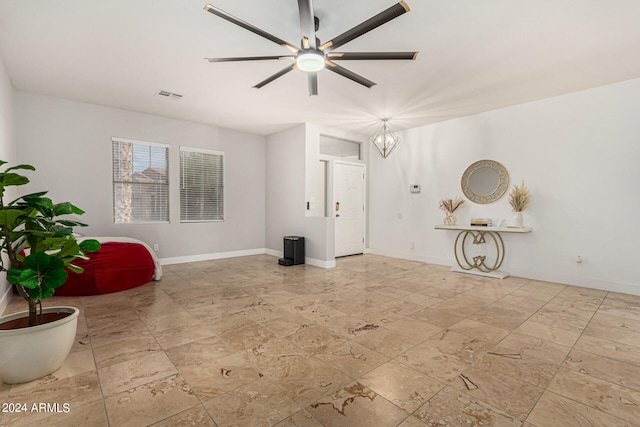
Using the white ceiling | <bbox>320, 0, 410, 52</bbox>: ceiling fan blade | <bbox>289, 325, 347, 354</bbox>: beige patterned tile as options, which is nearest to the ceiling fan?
<bbox>320, 0, 410, 52</bbox>: ceiling fan blade

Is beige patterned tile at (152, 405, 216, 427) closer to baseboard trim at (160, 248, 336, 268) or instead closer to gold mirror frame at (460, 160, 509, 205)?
baseboard trim at (160, 248, 336, 268)

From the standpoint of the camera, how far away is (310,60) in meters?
2.79

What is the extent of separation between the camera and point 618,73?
386 centimetres

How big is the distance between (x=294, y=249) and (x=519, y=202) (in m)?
3.99

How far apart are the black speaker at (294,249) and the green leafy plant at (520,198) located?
3780 millimetres

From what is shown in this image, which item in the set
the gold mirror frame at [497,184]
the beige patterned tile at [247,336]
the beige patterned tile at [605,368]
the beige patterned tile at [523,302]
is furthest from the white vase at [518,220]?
the beige patterned tile at [247,336]

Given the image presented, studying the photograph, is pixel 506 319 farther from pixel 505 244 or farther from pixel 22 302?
pixel 22 302

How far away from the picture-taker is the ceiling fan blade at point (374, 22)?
2.11 m

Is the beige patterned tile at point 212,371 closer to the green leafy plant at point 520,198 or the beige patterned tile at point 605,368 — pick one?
the beige patterned tile at point 605,368

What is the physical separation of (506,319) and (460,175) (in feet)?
10.8

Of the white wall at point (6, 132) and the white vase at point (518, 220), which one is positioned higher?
the white wall at point (6, 132)

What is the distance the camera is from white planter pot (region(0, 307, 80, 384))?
1.83 meters

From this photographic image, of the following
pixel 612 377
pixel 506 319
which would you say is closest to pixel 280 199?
pixel 506 319

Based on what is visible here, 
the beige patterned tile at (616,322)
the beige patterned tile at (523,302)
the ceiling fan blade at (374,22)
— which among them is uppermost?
the ceiling fan blade at (374,22)
